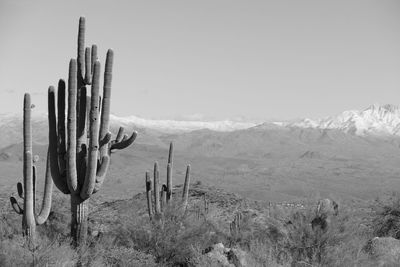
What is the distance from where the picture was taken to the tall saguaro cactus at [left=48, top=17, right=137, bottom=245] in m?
13.3

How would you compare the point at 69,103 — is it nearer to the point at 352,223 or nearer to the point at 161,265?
the point at 161,265

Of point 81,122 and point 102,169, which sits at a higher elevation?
point 81,122

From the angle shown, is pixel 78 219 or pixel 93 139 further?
pixel 78 219

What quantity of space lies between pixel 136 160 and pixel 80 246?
93457 millimetres

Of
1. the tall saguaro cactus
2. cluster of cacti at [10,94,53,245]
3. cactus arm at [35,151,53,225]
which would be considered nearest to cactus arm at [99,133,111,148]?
the tall saguaro cactus

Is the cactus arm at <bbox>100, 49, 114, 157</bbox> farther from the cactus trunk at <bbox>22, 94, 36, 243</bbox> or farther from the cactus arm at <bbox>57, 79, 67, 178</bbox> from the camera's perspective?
the cactus trunk at <bbox>22, 94, 36, 243</bbox>

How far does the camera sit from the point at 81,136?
1399cm

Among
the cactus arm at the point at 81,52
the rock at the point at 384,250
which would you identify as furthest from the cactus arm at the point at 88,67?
the rock at the point at 384,250

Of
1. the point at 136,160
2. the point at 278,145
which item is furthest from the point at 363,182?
the point at 278,145

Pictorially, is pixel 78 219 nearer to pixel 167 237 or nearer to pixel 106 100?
pixel 167 237

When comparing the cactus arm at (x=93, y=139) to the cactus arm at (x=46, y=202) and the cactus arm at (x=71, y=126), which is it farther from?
the cactus arm at (x=46, y=202)

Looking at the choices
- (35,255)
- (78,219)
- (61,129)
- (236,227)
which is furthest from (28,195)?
(236,227)

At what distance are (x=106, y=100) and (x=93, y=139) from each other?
1.27 m

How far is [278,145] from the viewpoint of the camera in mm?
194875
